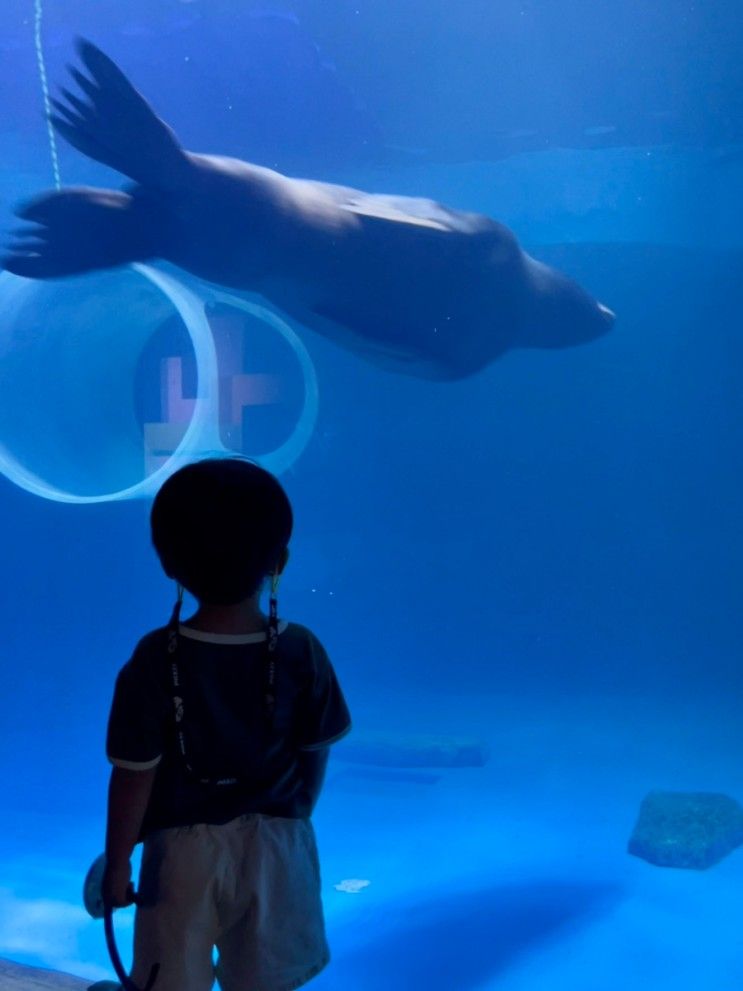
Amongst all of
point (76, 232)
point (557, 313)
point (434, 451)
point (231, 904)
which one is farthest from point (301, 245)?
point (231, 904)

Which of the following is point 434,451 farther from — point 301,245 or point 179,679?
point 179,679

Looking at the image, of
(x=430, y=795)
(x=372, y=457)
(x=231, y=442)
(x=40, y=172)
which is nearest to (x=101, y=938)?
(x=231, y=442)

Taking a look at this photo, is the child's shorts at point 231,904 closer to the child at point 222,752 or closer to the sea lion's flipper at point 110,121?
the child at point 222,752

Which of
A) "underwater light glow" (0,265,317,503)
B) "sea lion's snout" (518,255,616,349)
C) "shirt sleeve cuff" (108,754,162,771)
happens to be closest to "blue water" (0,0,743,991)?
"underwater light glow" (0,265,317,503)

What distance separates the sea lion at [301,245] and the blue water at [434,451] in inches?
11.9

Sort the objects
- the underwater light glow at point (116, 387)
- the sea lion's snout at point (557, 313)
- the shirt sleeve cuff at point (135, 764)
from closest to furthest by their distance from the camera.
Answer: the shirt sleeve cuff at point (135, 764), the underwater light glow at point (116, 387), the sea lion's snout at point (557, 313)

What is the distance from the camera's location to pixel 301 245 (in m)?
3.86

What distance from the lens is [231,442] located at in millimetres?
4023

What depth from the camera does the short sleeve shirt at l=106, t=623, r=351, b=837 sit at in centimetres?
134

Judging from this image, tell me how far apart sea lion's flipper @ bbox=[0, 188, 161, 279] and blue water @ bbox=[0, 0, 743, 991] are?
0.82ft

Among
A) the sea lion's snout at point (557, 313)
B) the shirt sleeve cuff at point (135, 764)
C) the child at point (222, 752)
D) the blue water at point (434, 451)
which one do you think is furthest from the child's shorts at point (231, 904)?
the sea lion's snout at point (557, 313)

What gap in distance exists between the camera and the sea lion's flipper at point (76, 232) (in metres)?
3.15

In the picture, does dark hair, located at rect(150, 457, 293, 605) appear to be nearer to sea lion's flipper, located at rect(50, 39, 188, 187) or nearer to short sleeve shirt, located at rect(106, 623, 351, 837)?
short sleeve shirt, located at rect(106, 623, 351, 837)

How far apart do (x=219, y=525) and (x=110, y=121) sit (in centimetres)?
223
